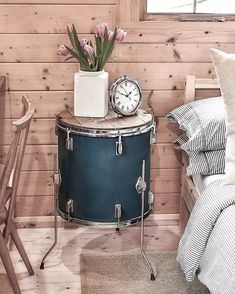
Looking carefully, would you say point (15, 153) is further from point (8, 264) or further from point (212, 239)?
point (212, 239)

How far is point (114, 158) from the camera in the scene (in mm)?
2539

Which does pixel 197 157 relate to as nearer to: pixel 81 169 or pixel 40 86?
pixel 81 169

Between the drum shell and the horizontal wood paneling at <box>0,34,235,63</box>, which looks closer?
the drum shell

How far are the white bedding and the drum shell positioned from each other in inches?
9.8

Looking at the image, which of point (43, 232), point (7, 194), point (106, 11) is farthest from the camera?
point (43, 232)

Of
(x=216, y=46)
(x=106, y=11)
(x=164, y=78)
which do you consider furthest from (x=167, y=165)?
(x=106, y=11)

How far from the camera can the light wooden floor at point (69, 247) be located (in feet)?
8.65

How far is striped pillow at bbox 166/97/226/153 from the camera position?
8.48ft

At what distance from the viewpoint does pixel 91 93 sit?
8.72ft

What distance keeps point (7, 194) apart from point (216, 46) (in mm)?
1328

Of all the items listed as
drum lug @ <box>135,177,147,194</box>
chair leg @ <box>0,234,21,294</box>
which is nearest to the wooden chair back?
chair leg @ <box>0,234,21,294</box>

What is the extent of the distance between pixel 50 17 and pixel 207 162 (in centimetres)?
107

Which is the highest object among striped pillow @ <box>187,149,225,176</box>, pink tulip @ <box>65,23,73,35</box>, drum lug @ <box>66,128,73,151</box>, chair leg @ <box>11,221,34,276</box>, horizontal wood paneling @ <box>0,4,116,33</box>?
horizontal wood paneling @ <box>0,4,116,33</box>

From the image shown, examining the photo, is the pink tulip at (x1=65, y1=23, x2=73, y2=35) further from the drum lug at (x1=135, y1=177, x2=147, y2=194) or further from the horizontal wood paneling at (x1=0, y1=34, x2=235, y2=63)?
the drum lug at (x1=135, y1=177, x2=147, y2=194)
